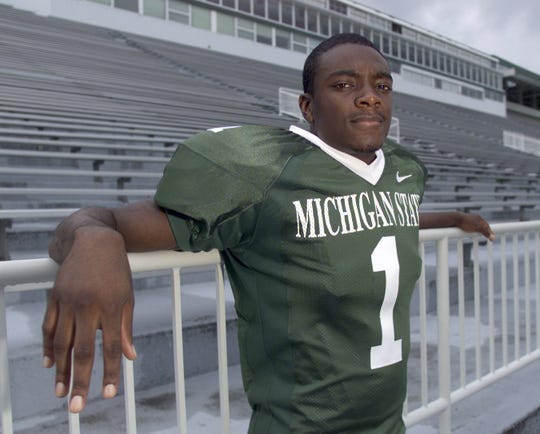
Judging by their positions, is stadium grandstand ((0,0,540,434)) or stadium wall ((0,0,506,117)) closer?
stadium grandstand ((0,0,540,434))

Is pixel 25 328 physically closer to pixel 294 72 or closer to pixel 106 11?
pixel 106 11

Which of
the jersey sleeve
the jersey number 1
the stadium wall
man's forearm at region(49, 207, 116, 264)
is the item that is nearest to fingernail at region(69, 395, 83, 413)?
man's forearm at region(49, 207, 116, 264)

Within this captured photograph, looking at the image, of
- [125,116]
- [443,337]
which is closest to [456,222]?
[443,337]

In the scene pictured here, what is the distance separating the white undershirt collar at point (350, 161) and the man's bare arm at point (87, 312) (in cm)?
45

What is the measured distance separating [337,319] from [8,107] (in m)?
5.01

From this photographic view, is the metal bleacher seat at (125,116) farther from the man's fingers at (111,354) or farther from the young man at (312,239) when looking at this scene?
the man's fingers at (111,354)

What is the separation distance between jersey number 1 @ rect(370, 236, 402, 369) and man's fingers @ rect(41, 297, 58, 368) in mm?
580

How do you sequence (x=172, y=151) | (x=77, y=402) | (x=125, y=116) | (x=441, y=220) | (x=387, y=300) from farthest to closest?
(x=125, y=116) → (x=172, y=151) → (x=441, y=220) → (x=387, y=300) → (x=77, y=402)

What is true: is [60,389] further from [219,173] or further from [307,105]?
[307,105]

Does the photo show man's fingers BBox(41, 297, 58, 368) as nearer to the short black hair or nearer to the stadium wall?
the short black hair

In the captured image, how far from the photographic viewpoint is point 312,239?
1034 mm

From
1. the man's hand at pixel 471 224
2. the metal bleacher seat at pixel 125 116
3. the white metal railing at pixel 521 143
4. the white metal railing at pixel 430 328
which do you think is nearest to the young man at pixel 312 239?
the white metal railing at pixel 430 328

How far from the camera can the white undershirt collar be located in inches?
43.2

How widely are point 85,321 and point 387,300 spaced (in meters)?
0.61
